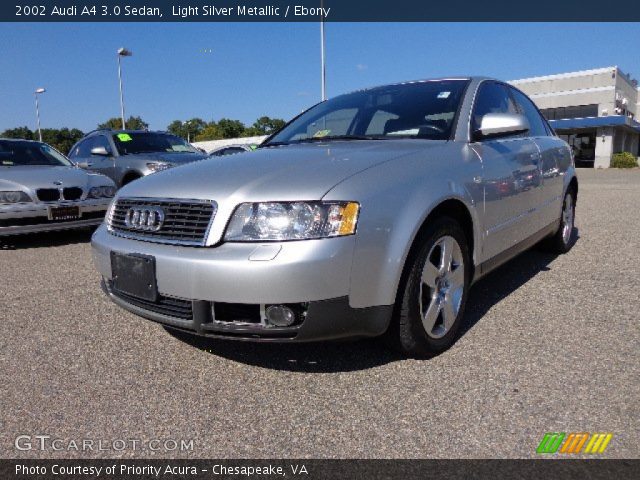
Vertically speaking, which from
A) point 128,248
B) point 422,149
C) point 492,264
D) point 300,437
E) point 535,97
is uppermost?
point 535,97

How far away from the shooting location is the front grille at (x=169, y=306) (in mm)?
2193

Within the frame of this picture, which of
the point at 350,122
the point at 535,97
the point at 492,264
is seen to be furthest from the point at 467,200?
the point at 535,97

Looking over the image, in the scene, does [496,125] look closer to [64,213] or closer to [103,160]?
[64,213]

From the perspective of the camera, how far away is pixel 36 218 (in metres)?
5.64

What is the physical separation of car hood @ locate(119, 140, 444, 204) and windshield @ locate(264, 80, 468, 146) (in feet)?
0.82

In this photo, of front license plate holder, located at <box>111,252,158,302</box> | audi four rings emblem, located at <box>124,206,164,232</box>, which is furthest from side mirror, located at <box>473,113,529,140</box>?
front license plate holder, located at <box>111,252,158,302</box>

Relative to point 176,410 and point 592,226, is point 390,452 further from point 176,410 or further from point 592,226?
point 592,226

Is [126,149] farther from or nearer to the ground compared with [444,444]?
farther from the ground

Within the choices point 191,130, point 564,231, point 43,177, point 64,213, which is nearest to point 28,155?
point 43,177

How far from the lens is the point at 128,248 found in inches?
94.0

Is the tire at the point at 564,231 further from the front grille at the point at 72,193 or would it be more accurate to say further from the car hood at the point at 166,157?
the front grille at the point at 72,193

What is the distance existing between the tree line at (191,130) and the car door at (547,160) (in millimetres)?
74495

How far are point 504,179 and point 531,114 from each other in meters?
1.57

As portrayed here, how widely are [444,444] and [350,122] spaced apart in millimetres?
2370
